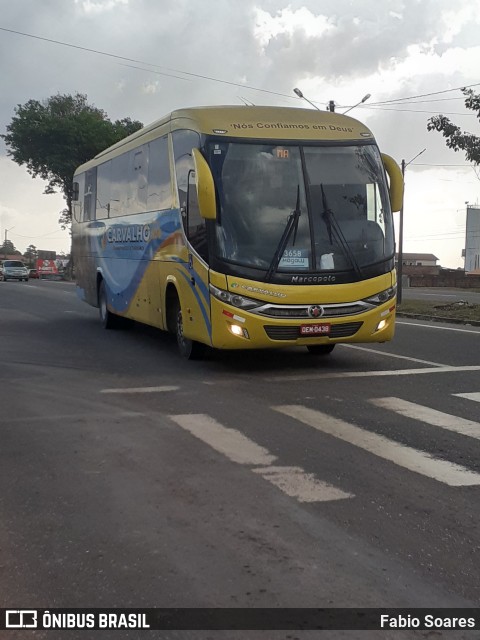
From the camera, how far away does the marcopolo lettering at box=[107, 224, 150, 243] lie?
42.6ft

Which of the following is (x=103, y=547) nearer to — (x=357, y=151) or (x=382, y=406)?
(x=382, y=406)

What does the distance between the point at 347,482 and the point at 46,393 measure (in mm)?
4552

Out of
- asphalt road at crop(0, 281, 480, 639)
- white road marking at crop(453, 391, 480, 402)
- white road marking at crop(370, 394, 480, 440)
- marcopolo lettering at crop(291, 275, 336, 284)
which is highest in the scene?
marcopolo lettering at crop(291, 275, 336, 284)

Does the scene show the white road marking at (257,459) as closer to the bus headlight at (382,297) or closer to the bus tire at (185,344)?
the bus headlight at (382,297)

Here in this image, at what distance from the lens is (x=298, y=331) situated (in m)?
9.86

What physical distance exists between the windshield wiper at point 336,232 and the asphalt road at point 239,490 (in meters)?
1.49

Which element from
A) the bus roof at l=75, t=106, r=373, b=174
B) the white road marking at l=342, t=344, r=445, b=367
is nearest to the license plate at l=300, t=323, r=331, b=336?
the white road marking at l=342, t=344, r=445, b=367

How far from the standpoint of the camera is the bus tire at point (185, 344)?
11.4 metres

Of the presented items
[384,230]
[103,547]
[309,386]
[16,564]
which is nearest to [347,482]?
[103,547]

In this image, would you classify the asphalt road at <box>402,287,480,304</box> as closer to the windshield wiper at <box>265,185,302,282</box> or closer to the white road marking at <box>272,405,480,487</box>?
the windshield wiper at <box>265,185,302,282</box>

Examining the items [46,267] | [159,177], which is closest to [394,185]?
[159,177]

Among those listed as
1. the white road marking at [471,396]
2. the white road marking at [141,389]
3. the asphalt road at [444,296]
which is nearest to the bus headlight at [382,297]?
the white road marking at [471,396]

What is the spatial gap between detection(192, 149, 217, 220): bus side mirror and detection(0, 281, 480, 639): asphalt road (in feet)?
6.95

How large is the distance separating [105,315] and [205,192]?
7.25 m
